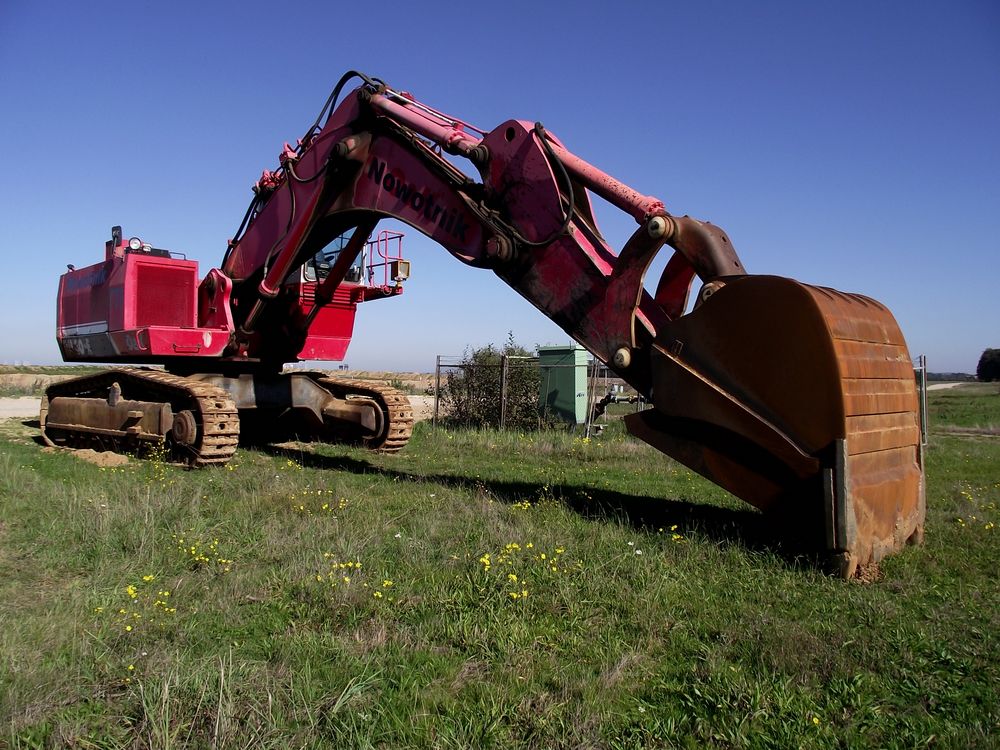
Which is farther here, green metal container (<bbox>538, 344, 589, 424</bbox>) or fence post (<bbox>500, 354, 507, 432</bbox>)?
green metal container (<bbox>538, 344, 589, 424</bbox>)

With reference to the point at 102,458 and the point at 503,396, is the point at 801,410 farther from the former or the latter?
the point at 503,396

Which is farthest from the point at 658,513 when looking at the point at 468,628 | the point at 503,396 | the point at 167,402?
the point at 503,396

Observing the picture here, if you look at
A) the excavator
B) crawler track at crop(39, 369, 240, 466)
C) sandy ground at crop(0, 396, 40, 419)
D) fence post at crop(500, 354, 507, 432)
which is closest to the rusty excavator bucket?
the excavator

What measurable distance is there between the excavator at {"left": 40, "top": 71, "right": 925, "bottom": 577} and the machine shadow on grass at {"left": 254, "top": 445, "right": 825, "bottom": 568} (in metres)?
0.19

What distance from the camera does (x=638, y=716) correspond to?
323cm

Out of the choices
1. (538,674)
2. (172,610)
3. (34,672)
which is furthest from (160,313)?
(538,674)

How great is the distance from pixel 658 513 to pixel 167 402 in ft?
22.8

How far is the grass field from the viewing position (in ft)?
10.2

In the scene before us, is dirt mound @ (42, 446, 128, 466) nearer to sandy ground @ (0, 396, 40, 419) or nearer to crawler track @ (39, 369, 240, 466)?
crawler track @ (39, 369, 240, 466)

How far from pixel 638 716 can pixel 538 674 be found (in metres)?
0.51

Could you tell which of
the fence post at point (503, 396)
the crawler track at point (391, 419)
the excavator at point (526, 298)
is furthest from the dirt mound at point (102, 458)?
the fence post at point (503, 396)

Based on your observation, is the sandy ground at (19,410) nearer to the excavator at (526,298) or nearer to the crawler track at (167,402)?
the crawler track at (167,402)

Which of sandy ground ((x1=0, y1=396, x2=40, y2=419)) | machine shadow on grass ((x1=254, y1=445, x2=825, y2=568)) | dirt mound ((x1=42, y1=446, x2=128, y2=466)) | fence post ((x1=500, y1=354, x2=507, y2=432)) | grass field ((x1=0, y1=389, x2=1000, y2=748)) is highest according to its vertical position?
fence post ((x1=500, y1=354, x2=507, y2=432))

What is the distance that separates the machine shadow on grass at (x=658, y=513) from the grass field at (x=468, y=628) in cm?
6
